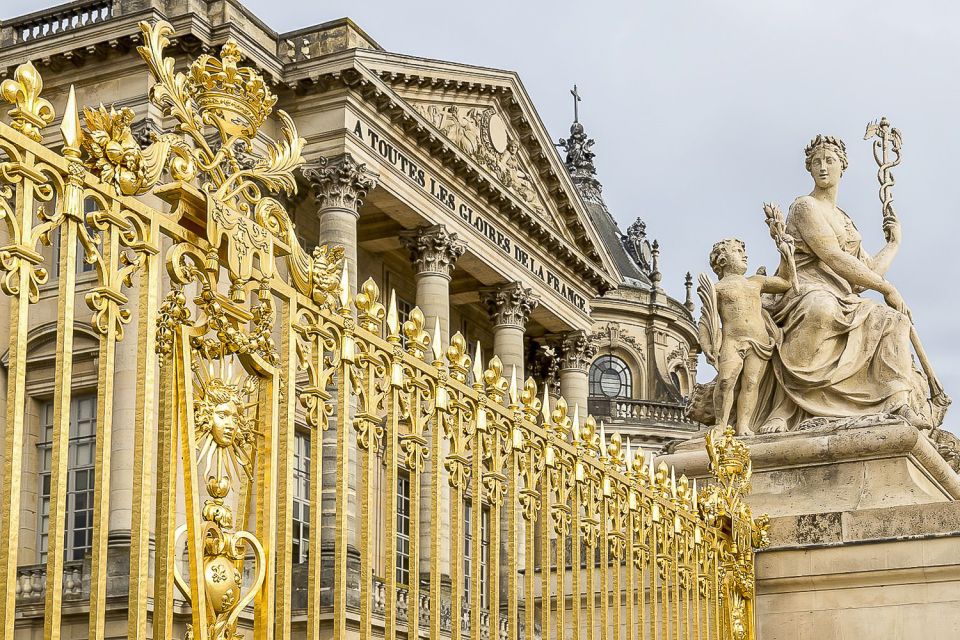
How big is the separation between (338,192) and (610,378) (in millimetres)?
33247

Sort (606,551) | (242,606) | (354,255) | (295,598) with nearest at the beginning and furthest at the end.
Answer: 1. (242,606)
2. (606,551)
3. (295,598)
4. (354,255)

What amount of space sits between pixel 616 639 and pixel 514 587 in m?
A: 1.09

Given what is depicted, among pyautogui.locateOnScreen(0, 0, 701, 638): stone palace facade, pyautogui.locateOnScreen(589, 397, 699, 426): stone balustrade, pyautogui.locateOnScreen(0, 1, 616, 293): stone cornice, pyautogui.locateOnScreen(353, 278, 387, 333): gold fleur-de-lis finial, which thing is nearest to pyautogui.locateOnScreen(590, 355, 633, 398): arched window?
pyautogui.locateOnScreen(589, 397, 699, 426): stone balustrade

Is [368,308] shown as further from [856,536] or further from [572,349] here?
[572,349]

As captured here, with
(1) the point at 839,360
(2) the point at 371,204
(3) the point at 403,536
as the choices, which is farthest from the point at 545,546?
(2) the point at 371,204

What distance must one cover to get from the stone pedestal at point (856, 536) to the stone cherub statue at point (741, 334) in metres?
0.36

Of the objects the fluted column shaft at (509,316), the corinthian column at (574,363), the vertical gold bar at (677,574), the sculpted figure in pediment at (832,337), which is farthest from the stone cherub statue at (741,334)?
the corinthian column at (574,363)

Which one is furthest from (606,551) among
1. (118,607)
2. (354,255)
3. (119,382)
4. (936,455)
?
(354,255)

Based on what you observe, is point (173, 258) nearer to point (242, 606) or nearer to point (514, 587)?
point (242, 606)

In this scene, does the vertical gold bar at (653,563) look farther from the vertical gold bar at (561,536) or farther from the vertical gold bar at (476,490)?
the vertical gold bar at (476,490)

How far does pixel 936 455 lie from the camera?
28.7 ft

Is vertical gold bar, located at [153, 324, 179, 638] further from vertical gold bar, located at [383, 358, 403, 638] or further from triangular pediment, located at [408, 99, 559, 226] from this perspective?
triangular pediment, located at [408, 99, 559, 226]

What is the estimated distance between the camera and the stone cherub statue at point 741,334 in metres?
8.98

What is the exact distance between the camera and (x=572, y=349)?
40906 millimetres
